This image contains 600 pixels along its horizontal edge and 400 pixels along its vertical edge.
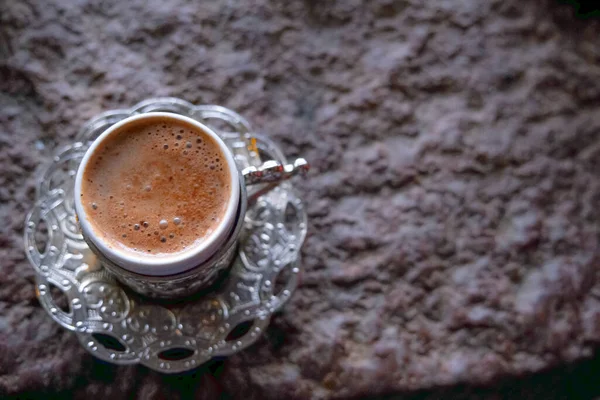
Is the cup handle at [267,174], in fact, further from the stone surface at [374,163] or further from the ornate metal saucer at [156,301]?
the stone surface at [374,163]

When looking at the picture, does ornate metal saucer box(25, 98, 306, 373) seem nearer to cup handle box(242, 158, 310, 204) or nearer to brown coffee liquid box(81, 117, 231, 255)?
cup handle box(242, 158, 310, 204)

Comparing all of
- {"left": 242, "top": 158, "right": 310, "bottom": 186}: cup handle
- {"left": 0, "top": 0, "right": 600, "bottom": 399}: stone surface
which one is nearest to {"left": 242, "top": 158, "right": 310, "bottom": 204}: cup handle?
{"left": 242, "top": 158, "right": 310, "bottom": 186}: cup handle

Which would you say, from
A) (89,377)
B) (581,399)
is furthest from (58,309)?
(581,399)

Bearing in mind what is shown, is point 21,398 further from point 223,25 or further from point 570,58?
point 570,58

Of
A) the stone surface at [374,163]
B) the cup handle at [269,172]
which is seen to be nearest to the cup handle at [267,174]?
the cup handle at [269,172]

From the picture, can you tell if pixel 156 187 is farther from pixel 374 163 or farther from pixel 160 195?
pixel 374 163

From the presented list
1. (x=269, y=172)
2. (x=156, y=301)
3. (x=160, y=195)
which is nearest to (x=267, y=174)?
(x=269, y=172)
